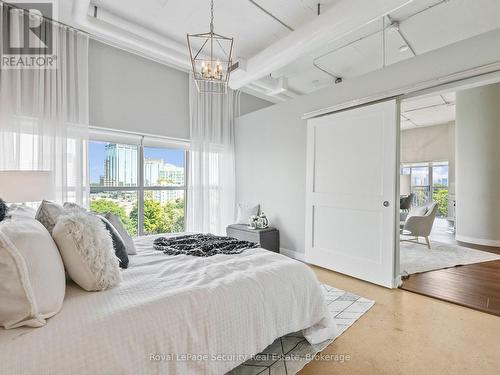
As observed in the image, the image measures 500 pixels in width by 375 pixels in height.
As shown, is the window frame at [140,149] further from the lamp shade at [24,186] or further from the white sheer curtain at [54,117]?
the lamp shade at [24,186]

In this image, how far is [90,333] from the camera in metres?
0.99

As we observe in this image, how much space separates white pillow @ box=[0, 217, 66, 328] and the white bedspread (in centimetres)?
5

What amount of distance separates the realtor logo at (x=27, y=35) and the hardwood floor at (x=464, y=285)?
4989 millimetres

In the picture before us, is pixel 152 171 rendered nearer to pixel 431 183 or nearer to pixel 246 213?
pixel 246 213

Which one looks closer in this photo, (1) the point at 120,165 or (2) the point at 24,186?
(2) the point at 24,186

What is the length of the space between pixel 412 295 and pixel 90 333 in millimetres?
2907

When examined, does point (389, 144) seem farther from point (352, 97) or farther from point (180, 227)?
point (180, 227)

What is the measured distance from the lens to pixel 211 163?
466cm

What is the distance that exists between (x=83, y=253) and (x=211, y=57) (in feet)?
6.05

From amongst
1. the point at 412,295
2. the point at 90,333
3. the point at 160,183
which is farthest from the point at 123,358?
the point at 160,183

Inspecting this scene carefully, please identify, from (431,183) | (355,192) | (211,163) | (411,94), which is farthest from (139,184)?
(431,183)

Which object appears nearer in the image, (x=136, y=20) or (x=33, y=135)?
(x=33, y=135)

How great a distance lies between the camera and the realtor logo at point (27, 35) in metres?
2.83

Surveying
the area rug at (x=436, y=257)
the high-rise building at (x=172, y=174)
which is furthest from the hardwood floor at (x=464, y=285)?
the high-rise building at (x=172, y=174)
